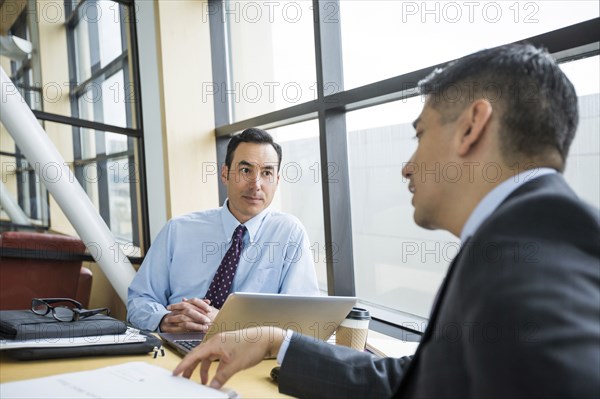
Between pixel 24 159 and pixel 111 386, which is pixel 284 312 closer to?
pixel 111 386

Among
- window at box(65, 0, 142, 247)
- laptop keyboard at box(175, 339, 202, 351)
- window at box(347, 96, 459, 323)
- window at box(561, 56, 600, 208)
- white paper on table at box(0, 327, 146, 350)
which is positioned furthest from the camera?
window at box(65, 0, 142, 247)

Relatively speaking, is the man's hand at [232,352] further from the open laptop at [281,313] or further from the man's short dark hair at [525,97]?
the man's short dark hair at [525,97]

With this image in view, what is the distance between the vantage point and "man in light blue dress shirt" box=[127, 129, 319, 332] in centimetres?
213

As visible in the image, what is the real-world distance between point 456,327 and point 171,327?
131 centimetres

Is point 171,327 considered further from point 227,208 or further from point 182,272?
point 227,208

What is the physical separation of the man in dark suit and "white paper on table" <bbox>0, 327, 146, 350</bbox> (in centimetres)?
32

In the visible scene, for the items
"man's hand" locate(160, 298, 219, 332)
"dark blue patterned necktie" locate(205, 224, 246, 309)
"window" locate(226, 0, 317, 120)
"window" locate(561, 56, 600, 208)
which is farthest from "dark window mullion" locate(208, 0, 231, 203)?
"window" locate(561, 56, 600, 208)

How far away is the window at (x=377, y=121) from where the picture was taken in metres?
1.89

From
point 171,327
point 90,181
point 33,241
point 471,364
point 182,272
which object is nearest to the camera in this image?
point 471,364

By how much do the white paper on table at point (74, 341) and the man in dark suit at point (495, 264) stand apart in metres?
0.32

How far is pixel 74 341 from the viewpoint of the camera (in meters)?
1.23

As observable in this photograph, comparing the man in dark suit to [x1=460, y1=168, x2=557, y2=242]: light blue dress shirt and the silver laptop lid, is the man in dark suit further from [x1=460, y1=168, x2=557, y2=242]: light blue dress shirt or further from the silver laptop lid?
the silver laptop lid

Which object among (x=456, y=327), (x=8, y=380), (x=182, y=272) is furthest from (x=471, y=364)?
(x=182, y=272)

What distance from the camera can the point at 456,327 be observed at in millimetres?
684
